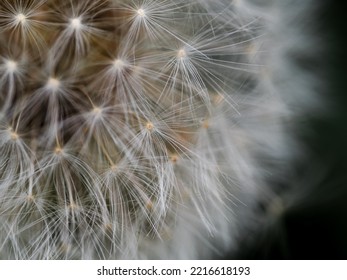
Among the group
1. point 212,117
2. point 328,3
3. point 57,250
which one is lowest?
point 57,250

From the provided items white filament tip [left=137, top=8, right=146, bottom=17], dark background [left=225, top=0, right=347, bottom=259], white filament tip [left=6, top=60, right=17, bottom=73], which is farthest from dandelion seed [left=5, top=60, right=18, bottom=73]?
dark background [left=225, top=0, right=347, bottom=259]

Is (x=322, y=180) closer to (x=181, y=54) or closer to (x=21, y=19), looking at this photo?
(x=181, y=54)

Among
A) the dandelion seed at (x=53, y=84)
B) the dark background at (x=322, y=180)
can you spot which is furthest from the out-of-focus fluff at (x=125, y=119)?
the dark background at (x=322, y=180)

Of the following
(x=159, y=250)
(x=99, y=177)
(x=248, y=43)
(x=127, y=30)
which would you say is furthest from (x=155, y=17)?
(x=159, y=250)

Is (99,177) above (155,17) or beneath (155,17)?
beneath

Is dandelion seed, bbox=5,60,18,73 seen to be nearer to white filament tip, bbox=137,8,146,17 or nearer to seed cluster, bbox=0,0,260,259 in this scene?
seed cluster, bbox=0,0,260,259
